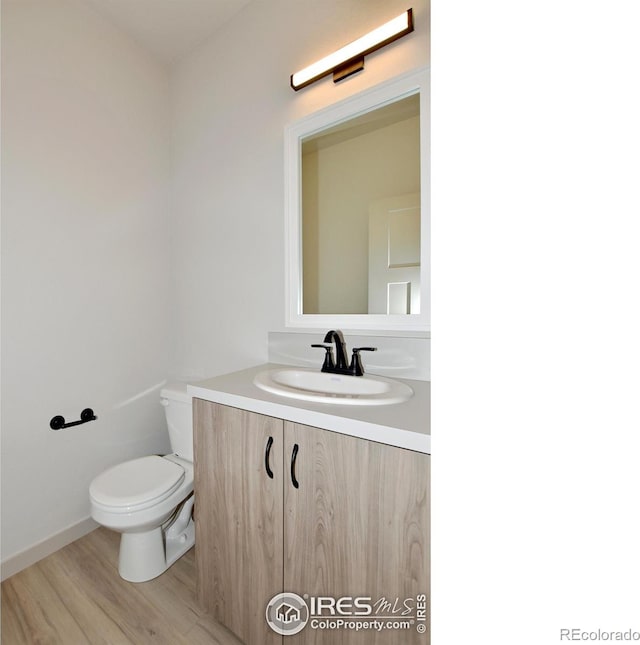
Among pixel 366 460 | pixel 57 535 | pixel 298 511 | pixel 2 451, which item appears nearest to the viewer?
→ pixel 366 460

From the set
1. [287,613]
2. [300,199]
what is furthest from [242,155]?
[287,613]

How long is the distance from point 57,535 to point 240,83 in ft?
7.88

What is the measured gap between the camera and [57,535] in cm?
152

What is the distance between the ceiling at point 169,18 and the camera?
1590mm

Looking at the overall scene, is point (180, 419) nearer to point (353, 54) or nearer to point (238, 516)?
point (238, 516)

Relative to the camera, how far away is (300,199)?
1.47 metres

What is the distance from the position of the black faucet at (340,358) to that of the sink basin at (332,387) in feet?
0.08

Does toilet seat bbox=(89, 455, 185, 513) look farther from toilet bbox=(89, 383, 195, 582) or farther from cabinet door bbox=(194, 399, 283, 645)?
cabinet door bbox=(194, 399, 283, 645)

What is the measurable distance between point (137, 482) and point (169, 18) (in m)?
2.29

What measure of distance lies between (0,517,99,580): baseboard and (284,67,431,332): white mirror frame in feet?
4.82

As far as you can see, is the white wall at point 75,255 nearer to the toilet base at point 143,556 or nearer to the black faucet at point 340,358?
the toilet base at point 143,556

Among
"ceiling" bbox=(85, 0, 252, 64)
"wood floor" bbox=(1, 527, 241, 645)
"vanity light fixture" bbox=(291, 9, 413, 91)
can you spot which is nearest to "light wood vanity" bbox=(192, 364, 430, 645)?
"wood floor" bbox=(1, 527, 241, 645)
